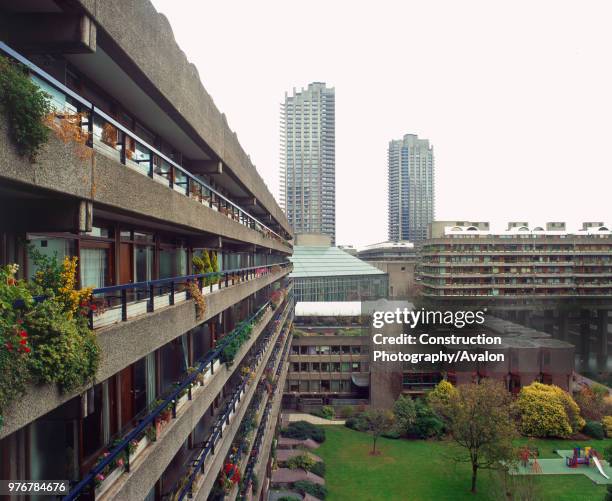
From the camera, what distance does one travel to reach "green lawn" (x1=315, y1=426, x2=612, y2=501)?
28047 millimetres

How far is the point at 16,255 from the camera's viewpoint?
5.20m

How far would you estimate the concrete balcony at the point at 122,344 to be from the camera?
389 cm

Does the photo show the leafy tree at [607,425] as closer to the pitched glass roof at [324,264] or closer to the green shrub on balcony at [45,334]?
the pitched glass roof at [324,264]

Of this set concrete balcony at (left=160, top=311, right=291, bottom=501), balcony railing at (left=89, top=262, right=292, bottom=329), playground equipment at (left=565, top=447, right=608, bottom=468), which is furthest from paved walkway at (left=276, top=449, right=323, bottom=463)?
balcony railing at (left=89, top=262, right=292, bottom=329)

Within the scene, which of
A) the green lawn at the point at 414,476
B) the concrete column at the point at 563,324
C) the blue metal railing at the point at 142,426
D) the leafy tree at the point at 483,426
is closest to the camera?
the blue metal railing at the point at 142,426

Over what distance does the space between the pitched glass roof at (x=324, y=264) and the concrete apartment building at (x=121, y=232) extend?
172 feet

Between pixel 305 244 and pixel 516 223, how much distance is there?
36.5m

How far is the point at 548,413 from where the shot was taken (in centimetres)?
3706

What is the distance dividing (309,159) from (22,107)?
127 meters

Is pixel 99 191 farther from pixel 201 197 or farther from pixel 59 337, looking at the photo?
pixel 201 197

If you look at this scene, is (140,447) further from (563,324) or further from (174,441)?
(563,324)

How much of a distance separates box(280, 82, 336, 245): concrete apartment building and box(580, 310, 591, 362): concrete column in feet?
231

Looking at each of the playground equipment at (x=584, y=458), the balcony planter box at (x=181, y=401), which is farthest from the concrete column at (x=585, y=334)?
the balcony planter box at (x=181, y=401)

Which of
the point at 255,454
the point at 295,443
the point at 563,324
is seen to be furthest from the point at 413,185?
the point at 255,454
